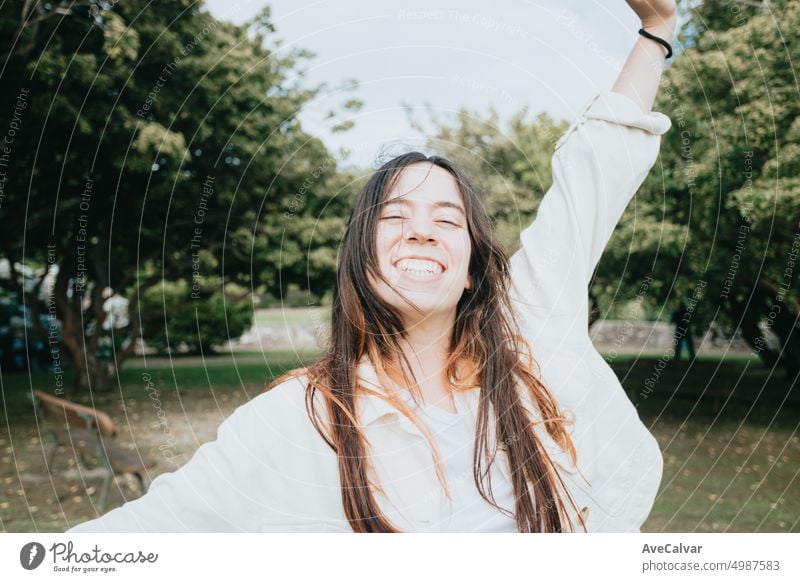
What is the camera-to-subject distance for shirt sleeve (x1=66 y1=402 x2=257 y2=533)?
1.65 m

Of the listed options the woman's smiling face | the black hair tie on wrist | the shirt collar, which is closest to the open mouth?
the woman's smiling face

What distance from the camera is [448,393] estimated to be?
1.86m

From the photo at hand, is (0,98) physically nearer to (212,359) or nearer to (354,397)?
(354,397)

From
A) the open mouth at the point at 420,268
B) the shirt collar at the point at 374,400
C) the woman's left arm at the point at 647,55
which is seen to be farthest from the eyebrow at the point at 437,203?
the woman's left arm at the point at 647,55

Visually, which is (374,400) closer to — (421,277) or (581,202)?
(421,277)

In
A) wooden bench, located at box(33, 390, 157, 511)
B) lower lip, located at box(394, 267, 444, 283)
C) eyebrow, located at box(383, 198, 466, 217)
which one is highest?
eyebrow, located at box(383, 198, 466, 217)

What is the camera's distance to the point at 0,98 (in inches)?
290

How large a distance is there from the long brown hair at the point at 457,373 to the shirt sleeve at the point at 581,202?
129 millimetres

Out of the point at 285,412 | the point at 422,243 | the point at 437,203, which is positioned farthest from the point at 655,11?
the point at 285,412

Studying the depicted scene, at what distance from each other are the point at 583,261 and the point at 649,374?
14.3m

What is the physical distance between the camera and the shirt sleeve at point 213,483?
64.9 inches

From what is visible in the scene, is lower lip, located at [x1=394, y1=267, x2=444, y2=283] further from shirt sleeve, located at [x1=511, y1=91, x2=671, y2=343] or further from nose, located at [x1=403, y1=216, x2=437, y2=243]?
shirt sleeve, located at [x1=511, y1=91, x2=671, y2=343]

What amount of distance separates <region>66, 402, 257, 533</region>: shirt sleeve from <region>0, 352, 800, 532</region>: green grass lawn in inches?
21.6
